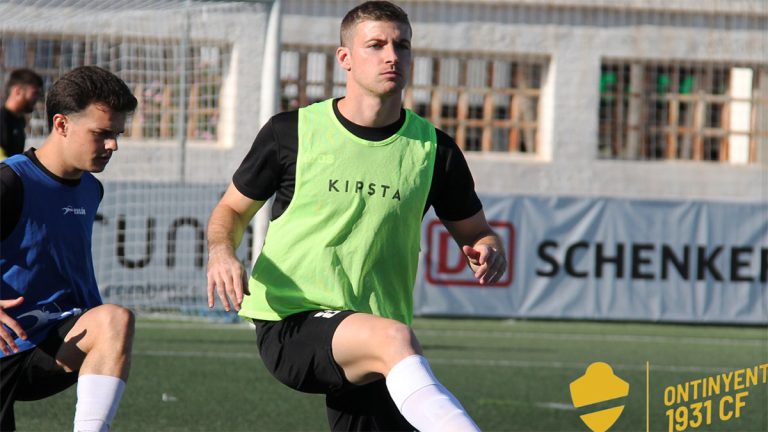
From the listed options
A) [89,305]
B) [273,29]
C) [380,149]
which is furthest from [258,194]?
[273,29]

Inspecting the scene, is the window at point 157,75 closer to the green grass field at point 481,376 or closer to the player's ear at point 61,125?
the green grass field at point 481,376

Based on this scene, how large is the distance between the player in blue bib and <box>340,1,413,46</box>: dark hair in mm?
873

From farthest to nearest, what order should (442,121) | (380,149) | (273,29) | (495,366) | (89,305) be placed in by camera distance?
(442,121)
(273,29)
(495,366)
(89,305)
(380,149)

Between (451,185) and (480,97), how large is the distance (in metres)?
19.9

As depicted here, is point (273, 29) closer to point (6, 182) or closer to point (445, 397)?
point (6, 182)

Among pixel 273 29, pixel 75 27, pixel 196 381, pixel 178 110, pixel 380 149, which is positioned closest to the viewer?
pixel 380 149

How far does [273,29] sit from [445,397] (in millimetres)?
10501

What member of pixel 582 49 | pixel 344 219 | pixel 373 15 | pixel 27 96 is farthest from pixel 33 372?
pixel 582 49

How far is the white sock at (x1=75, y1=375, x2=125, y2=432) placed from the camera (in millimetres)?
4684

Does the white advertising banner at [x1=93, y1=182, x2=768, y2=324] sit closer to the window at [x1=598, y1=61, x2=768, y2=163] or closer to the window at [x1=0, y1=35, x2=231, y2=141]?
the window at [x1=0, y1=35, x2=231, y2=141]

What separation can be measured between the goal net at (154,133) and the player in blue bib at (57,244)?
8.56 m

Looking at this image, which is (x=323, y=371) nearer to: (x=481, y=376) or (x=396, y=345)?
(x=396, y=345)

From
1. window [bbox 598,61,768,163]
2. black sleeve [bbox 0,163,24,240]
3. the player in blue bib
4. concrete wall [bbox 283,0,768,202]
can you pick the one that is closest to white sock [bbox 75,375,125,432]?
the player in blue bib

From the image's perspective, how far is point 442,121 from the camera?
2452 cm
